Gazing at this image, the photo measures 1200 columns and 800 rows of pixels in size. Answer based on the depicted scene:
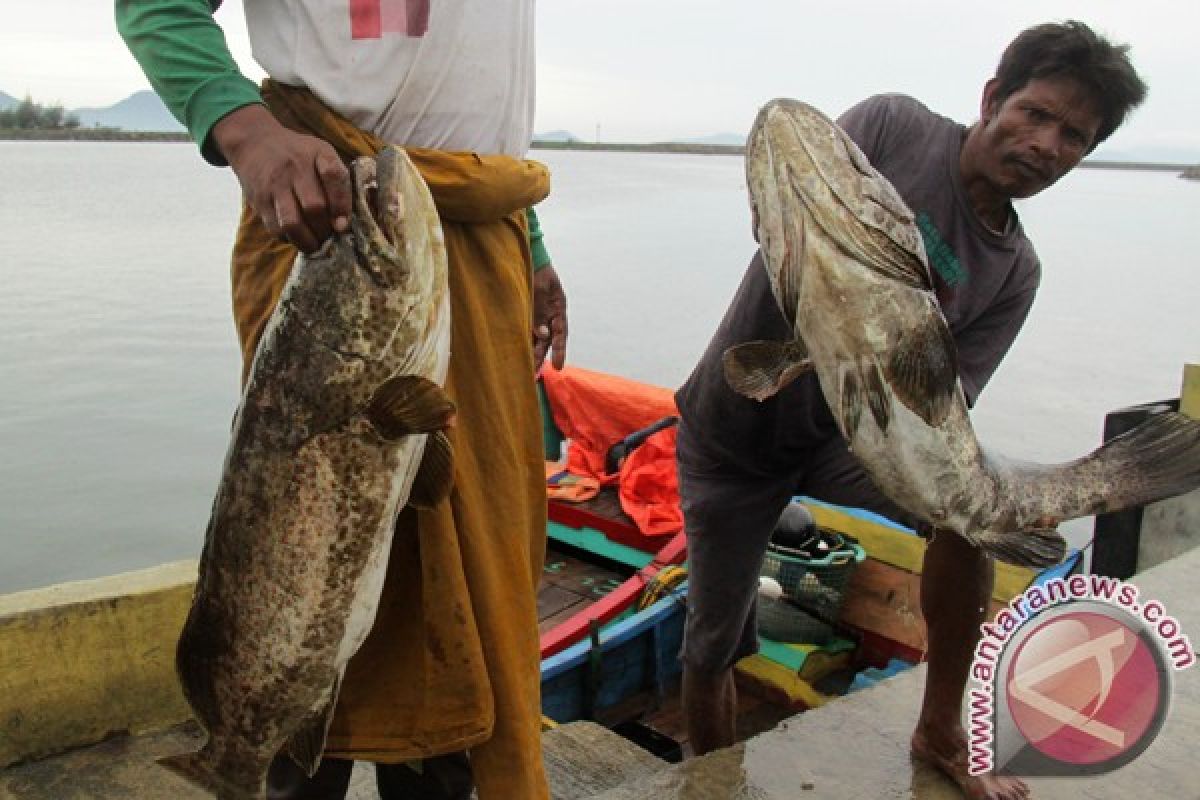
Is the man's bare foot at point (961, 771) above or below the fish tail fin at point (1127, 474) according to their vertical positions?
below

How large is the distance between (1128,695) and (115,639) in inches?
130

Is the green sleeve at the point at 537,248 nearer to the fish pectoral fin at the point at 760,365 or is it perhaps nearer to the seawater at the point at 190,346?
the fish pectoral fin at the point at 760,365

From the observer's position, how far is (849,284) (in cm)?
217

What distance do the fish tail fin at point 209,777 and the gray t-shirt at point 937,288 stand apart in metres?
1.75

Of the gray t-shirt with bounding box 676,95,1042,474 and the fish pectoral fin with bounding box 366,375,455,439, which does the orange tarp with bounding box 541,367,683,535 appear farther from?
the fish pectoral fin with bounding box 366,375,455,439

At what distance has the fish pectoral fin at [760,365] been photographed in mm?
2314

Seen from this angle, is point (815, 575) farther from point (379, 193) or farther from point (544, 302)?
point (379, 193)

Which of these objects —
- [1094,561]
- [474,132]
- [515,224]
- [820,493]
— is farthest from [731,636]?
[1094,561]

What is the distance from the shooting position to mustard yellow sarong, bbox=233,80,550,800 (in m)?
2.02

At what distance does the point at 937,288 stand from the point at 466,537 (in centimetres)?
161

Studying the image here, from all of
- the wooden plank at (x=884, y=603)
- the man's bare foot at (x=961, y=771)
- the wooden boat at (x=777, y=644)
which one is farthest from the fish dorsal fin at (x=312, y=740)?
the wooden plank at (x=884, y=603)

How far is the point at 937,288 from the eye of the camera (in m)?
2.90

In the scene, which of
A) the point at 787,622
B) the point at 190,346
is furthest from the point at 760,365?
the point at 190,346

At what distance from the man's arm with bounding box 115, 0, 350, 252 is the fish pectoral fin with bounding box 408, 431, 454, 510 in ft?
1.40
